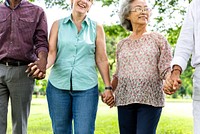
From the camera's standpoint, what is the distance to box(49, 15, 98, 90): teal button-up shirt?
4391 mm

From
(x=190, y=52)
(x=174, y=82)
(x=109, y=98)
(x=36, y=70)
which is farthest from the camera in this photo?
(x=109, y=98)

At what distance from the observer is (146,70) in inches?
164

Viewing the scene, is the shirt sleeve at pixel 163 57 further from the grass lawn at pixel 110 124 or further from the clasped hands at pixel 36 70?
the grass lawn at pixel 110 124

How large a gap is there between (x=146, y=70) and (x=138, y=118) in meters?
0.45

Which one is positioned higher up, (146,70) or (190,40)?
(190,40)

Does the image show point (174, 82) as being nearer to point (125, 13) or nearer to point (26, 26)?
point (125, 13)

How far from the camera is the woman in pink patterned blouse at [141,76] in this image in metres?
4.13

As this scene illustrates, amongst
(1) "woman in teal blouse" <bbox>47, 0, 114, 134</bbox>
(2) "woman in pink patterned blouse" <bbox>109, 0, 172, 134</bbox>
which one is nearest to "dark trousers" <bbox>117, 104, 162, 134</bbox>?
(2) "woman in pink patterned blouse" <bbox>109, 0, 172, 134</bbox>

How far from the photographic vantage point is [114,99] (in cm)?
447

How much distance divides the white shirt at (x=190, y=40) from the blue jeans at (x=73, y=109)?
119 cm

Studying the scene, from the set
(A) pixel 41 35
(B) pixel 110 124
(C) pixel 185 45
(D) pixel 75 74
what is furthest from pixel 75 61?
(B) pixel 110 124

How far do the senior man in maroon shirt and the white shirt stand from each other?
1.37 m

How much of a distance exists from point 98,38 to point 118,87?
540mm

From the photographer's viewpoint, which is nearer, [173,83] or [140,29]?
[173,83]
